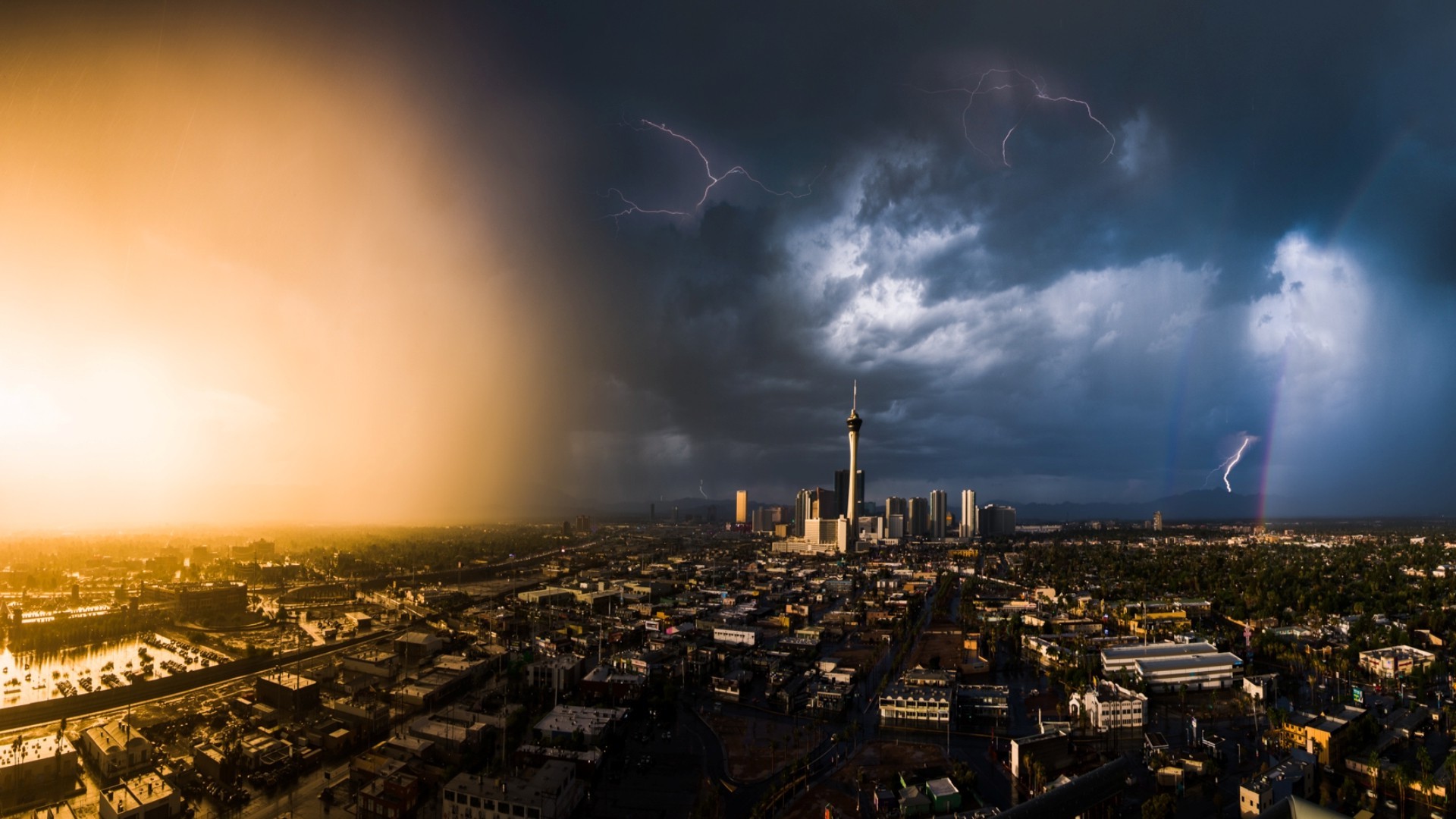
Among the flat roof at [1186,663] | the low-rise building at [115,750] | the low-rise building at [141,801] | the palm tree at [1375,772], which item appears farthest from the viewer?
the flat roof at [1186,663]

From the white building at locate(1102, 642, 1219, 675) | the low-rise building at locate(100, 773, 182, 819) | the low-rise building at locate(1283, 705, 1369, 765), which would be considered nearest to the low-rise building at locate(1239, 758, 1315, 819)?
the low-rise building at locate(1283, 705, 1369, 765)

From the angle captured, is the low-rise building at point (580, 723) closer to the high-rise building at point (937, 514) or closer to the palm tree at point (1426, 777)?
the palm tree at point (1426, 777)

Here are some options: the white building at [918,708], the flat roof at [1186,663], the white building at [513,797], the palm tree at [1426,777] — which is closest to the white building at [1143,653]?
the flat roof at [1186,663]

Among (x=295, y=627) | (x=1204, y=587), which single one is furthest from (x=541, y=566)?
(x=1204, y=587)

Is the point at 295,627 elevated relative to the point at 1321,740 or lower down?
lower down

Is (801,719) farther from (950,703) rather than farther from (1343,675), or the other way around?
(1343,675)
